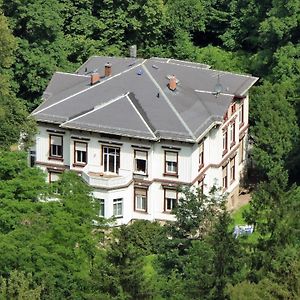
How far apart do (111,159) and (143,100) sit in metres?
3.39

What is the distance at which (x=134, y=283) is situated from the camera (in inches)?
2088

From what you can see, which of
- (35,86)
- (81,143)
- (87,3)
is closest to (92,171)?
(81,143)

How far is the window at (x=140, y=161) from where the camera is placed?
7275 cm

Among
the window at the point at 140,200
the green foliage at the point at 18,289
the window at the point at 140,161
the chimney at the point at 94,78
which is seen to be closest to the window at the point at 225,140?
the window at the point at 140,161

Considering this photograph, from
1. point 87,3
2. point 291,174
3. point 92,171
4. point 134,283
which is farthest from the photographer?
point 87,3

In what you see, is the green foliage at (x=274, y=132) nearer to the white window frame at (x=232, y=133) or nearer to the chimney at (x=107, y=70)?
the white window frame at (x=232, y=133)

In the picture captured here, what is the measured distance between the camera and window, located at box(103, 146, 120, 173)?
7306cm

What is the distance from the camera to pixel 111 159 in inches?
2881

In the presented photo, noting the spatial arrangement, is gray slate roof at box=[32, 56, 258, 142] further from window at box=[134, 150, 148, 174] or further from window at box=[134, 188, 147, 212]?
window at box=[134, 188, 147, 212]

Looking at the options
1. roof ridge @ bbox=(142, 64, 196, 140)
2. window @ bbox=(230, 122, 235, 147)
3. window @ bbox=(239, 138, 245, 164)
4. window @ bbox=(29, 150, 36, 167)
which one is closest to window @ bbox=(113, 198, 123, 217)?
roof ridge @ bbox=(142, 64, 196, 140)

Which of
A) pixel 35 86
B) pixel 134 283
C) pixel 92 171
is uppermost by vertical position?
pixel 35 86

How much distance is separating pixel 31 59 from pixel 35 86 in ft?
5.24

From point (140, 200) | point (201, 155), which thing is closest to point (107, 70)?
point (201, 155)

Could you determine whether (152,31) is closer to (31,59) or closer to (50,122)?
(31,59)
